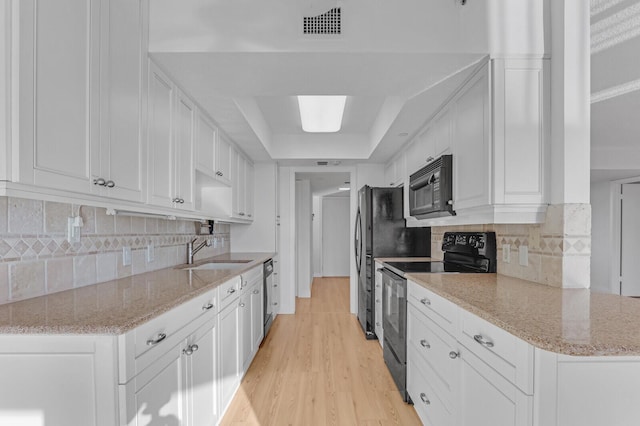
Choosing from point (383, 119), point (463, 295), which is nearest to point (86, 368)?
point (463, 295)

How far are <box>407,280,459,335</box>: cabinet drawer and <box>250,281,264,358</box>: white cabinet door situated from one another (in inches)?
56.4

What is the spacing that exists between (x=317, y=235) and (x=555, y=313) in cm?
714

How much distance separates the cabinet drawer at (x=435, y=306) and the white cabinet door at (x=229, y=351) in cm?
124

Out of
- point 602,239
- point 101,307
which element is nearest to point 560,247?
point 101,307

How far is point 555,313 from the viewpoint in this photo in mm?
1245

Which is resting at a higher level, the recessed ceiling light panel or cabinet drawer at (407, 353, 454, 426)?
the recessed ceiling light panel

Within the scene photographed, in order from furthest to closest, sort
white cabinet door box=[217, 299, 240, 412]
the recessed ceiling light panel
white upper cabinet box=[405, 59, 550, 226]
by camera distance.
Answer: the recessed ceiling light panel → white cabinet door box=[217, 299, 240, 412] → white upper cabinet box=[405, 59, 550, 226]

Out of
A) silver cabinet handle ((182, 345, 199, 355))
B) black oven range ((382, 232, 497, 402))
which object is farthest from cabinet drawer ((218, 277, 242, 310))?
black oven range ((382, 232, 497, 402))

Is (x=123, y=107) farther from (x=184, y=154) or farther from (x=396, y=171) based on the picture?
(x=396, y=171)

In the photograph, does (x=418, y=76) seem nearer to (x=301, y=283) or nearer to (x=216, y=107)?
(x=216, y=107)

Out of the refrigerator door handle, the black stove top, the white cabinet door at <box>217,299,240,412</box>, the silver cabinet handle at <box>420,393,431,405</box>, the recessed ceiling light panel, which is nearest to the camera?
the silver cabinet handle at <box>420,393,431,405</box>

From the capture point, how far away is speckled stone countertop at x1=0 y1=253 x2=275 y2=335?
106cm

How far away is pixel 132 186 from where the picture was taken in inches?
65.4

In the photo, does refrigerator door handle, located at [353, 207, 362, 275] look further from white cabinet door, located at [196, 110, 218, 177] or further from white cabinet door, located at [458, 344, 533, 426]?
white cabinet door, located at [458, 344, 533, 426]
